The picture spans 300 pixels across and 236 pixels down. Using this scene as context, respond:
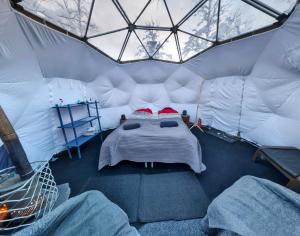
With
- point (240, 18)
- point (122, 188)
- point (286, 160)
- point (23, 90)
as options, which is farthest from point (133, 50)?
point (286, 160)

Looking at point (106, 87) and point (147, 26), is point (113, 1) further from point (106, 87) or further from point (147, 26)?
point (106, 87)

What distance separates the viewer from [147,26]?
11.1ft

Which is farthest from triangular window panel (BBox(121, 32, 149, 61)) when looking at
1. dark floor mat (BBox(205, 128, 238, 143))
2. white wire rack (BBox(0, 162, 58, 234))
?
white wire rack (BBox(0, 162, 58, 234))

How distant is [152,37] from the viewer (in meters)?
3.81

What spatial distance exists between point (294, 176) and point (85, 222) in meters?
2.61

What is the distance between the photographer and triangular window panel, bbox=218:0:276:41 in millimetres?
2365

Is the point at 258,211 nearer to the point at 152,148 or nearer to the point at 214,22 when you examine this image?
the point at 152,148

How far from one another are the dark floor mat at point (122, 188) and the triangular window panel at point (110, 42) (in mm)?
3341

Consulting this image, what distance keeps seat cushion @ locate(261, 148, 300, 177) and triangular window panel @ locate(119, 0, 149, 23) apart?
385 cm

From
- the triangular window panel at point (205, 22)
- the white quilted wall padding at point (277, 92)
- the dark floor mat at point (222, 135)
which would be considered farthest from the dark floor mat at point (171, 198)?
the triangular window panel at point (205, 22)

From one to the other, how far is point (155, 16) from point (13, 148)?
11.8ft

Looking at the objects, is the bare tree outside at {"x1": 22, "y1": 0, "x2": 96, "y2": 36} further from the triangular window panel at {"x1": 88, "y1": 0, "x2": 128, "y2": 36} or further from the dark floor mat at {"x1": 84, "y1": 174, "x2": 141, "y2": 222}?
the dark floor mat at {"x1": 84, "y1": 174, "x2": 141, "y2": 222}

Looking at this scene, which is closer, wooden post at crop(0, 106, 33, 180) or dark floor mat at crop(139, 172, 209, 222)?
wooden post at crop(0, 106, 33, 180)

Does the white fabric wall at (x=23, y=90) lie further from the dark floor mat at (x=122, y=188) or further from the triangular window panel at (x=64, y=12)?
the dark floor mat at (x=122, y=188)
